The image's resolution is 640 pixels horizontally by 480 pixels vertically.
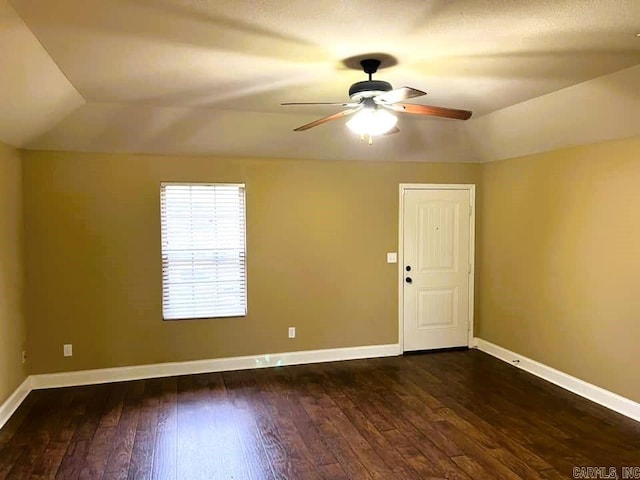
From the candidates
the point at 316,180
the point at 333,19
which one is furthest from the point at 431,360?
the point at 333,19

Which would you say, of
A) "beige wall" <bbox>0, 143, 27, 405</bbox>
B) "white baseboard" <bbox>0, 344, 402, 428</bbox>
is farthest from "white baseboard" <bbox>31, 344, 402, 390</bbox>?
"beige wall" <bbox>0, 143, 27, 405</bbox>

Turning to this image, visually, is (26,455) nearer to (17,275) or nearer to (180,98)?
(17,275)

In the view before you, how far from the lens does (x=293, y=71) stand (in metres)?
3.12

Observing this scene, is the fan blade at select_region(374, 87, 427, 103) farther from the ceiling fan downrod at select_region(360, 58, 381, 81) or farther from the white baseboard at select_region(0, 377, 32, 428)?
the white baseboard at select_region(0, 377, 32, 428)

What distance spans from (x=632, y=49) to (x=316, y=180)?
3.12 metres

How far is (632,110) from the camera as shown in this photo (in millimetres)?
3461

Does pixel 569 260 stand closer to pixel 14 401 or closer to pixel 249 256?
pixel 249 256

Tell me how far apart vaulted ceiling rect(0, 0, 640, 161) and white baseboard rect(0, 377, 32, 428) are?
7.10 ft

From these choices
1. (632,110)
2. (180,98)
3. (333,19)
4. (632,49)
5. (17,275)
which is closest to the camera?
(333,19)

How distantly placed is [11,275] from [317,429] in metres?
2.94

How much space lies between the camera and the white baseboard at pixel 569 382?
3.81 m

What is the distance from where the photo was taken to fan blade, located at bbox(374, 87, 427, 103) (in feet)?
8.25

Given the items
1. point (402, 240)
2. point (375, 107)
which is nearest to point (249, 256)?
point (402, 240)

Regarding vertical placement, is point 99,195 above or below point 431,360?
above
